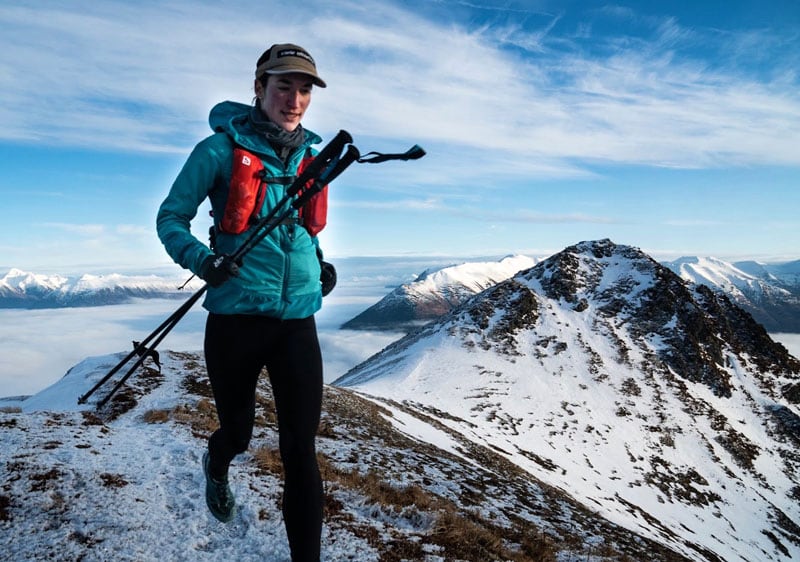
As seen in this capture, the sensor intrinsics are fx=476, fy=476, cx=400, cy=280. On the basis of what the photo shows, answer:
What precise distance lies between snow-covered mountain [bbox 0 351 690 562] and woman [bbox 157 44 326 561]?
7.32ft

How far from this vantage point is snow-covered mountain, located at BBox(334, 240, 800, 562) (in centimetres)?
3941

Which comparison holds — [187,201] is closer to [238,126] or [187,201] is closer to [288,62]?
[238,126]

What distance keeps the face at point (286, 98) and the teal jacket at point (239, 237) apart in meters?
0.22

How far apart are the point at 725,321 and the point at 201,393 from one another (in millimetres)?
86890

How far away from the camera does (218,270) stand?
144 inches

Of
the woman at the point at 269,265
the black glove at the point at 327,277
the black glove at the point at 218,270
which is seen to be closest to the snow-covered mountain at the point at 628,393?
the black glove at the point at 327,277

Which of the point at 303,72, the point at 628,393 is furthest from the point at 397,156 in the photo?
the point at 628,393

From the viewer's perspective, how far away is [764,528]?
41719 mm

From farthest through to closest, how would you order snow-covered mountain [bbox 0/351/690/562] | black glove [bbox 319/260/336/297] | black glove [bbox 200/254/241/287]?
snow-covered mountain [bbox 0/351/690/562] → black glove [bbox 319/260/336/297] → black glove [bbox 200/254/241/287]

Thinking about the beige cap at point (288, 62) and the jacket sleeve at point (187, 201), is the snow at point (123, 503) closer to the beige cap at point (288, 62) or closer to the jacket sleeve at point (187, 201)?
the jacket sleeve at point (187, 201)

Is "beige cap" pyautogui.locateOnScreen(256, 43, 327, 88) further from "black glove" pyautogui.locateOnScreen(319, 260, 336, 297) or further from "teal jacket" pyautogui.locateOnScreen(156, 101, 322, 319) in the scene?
"black glove" pyautogui.locateOnScreen(319, 260, 336, 297)

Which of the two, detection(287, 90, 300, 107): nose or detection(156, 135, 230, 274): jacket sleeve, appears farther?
detection(287, 90, 300, 107): nose

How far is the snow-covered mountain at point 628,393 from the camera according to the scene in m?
39.4

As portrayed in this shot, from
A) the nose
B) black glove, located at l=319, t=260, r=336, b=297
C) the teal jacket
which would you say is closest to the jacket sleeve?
the teal jacket
